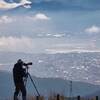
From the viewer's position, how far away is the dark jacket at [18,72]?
33156 millimetres

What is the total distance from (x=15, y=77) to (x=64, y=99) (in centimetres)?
732

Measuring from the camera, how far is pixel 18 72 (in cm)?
3322

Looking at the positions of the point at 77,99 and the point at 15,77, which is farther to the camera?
the point at 77,99

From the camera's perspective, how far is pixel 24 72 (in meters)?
33.4

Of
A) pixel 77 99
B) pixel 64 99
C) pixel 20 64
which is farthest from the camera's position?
pixel 64 99

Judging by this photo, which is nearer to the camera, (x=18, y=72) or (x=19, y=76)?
(x=18, y=72)

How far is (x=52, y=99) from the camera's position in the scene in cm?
4056

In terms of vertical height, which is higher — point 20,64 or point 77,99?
point 20,64

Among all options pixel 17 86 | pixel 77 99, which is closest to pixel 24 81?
pixel 17 86

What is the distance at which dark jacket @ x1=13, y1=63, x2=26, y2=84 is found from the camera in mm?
33156

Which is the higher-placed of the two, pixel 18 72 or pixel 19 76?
pixel 18 72

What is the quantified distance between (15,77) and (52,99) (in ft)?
25.5

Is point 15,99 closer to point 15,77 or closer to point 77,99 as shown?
point 15,77

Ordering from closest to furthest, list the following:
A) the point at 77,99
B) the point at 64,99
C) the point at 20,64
→ the point at 20,64 < the point at 77,99 < the point at 64,99
